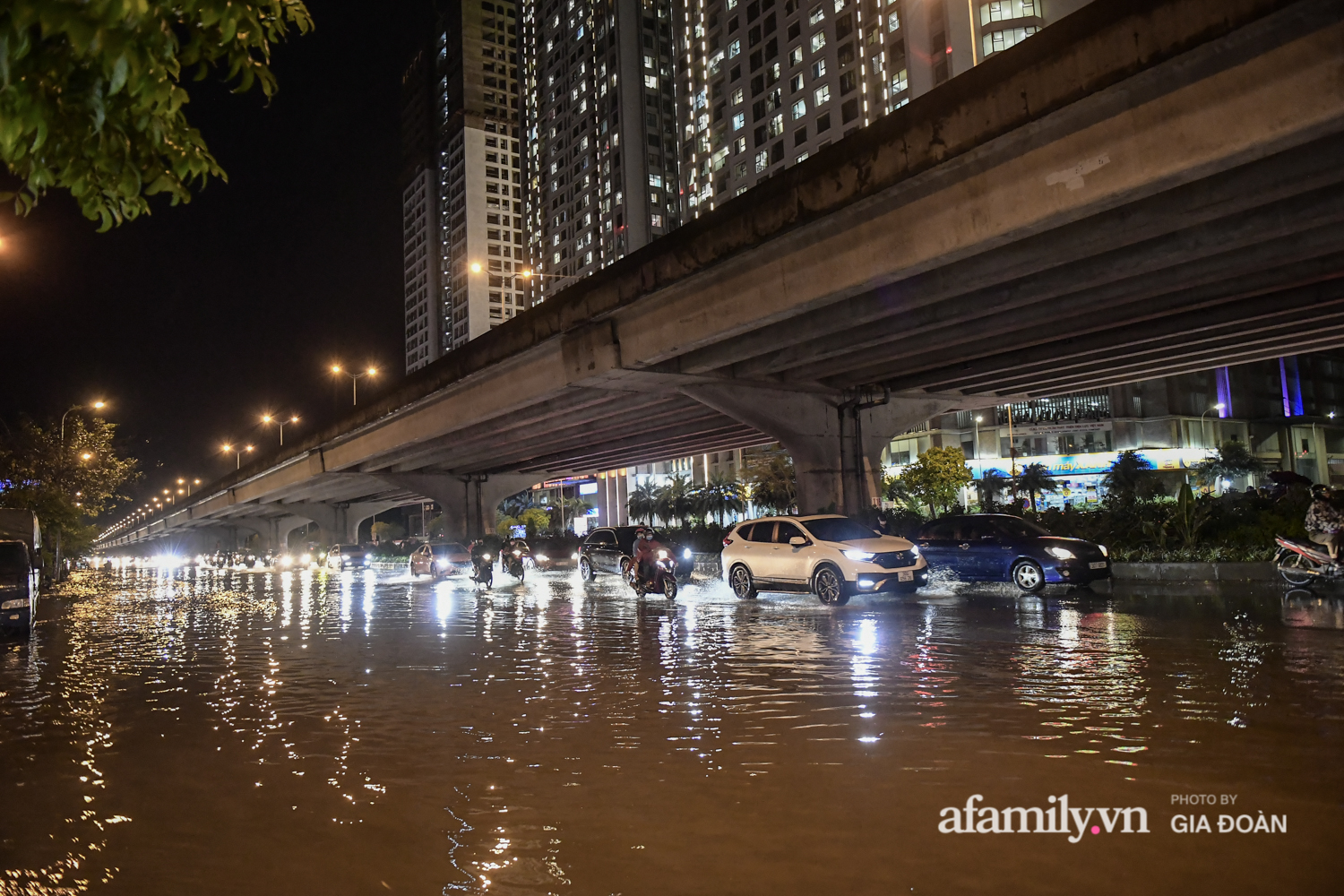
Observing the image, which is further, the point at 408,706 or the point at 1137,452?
the point at 1137,452

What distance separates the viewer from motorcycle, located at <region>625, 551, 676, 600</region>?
1998 cm

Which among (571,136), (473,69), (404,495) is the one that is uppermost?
(473,69)

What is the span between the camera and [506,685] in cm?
934

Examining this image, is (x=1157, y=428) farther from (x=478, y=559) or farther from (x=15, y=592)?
(x=15, y=592)

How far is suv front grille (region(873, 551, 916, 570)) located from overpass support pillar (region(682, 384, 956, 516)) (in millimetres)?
9357

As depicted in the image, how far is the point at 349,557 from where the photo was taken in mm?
49969

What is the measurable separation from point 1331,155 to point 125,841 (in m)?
13.6

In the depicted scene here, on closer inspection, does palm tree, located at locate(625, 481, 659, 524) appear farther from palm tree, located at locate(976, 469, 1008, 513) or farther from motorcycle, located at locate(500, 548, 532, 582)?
motorcycle, located at locate(500, 548, 532, 582)

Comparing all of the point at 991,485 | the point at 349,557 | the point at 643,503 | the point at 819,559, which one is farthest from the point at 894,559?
the point at 643,503

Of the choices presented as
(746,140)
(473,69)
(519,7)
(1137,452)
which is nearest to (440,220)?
(473,69)

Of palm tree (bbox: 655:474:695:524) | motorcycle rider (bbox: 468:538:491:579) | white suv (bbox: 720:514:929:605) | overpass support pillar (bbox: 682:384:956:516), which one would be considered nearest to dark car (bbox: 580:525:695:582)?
motorcycle rider (bbox: 468:538:491:579)

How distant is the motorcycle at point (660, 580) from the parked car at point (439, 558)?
16.1 metres

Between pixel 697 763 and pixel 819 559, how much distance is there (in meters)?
11.7

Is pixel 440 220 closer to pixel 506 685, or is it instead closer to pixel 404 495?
pixel 404 495
